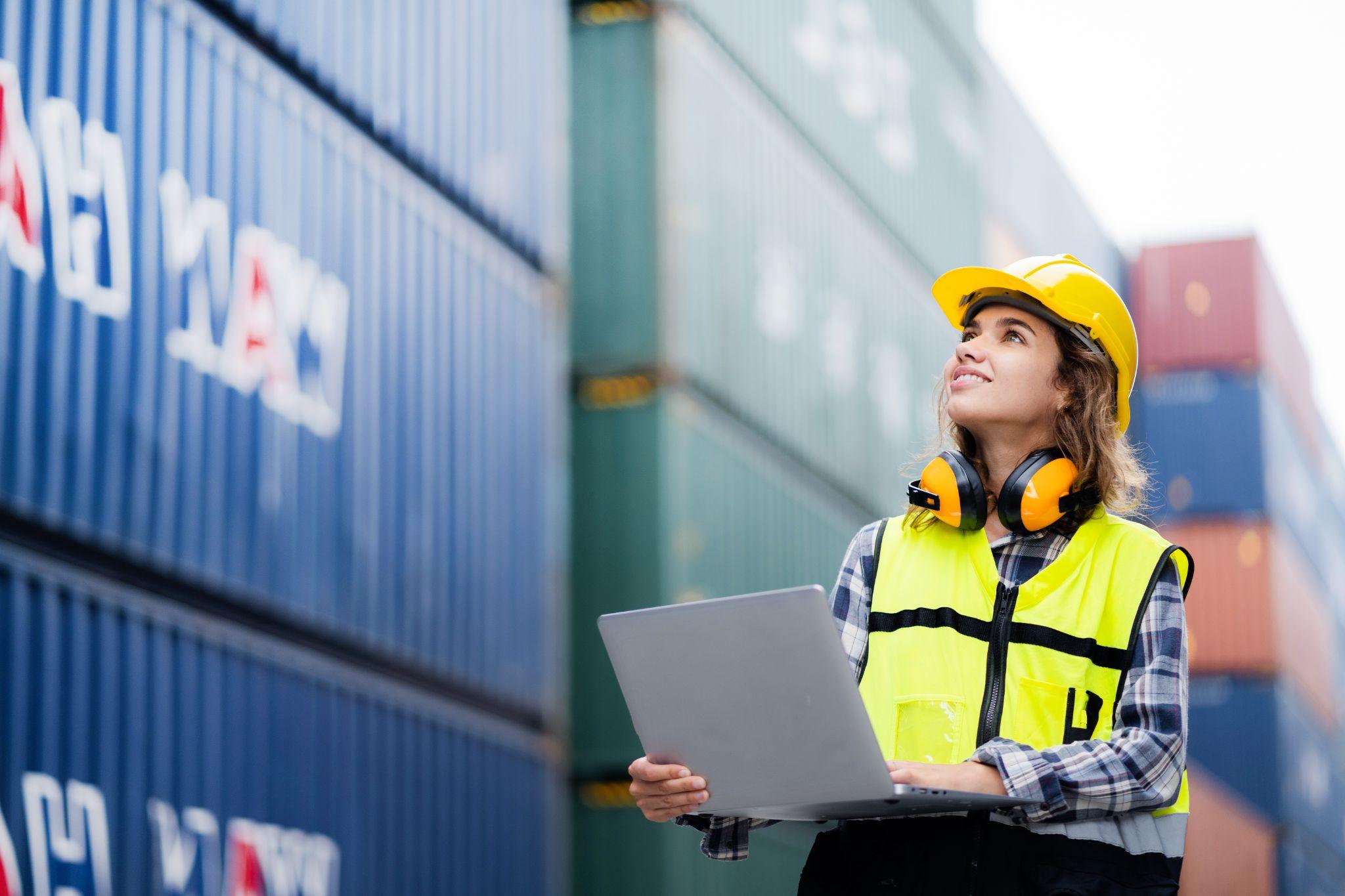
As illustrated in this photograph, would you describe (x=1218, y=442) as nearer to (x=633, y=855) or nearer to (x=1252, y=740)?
(x=1252, y=740)

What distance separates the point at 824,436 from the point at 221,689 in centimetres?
932

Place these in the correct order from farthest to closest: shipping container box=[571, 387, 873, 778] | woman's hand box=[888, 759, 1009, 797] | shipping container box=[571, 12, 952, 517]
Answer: shipping container box=[571, 12, 952, 517], shipping container box=[571, 387, 873, 778], woman's hand box=[888, 759, 1009, 797]

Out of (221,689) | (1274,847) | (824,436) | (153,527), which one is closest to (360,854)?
(221,689)

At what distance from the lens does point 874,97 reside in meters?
20.1

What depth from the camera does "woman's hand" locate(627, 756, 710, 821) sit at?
2744 mm

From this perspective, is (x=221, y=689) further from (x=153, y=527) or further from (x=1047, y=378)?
(x=1047, y=378)

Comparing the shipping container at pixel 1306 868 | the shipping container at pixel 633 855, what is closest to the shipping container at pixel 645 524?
the shipping container at pixel 633 855

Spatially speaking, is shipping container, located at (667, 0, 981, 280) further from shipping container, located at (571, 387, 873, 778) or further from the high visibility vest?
the high visibility vest

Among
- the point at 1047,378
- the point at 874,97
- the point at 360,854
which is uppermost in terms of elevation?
the point at 874,97

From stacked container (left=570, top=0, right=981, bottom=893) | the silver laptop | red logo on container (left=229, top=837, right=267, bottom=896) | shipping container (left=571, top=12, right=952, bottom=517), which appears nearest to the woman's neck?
the silver laptop

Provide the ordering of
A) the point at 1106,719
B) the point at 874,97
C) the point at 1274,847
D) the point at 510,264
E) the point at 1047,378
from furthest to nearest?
the point at 1274,847
the point at 874,97
the point at 510,264
the point at 1047,378
the point at 1106,719

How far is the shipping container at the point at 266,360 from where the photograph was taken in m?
8.11

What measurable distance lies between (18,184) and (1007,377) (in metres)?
6.15

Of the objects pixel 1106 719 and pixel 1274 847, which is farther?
pixel 1274 847
